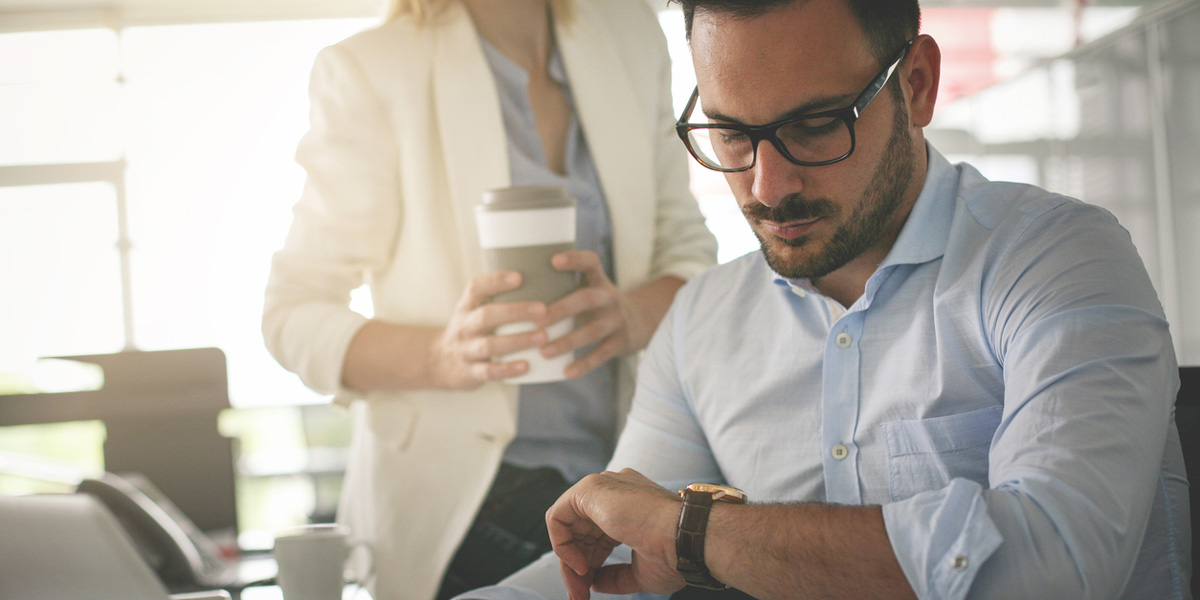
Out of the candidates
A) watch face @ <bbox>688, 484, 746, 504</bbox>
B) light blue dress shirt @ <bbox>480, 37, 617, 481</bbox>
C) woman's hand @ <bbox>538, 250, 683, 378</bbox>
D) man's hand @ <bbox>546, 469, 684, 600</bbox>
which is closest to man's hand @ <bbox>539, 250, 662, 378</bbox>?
woman's hand @ <bbox>538, 250, 683, 378</bbox>

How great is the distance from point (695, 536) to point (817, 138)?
0.47 meters

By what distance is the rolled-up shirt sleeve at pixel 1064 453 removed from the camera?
0.72 metres

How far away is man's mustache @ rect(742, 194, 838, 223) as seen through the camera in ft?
3.42

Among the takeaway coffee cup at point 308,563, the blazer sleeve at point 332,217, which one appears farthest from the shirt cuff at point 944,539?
the blazer sleeve at point 332,217

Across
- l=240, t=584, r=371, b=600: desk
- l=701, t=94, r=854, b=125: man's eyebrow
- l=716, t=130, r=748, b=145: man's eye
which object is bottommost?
l=240, t=584, r=371, b=600: desk

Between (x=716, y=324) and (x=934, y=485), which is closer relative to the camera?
(x=934, y=485)

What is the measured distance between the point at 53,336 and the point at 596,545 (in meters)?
6.03

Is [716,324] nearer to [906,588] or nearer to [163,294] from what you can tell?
[906,588]

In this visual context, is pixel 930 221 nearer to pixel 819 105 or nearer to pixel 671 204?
pixel 819 105

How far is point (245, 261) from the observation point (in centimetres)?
587

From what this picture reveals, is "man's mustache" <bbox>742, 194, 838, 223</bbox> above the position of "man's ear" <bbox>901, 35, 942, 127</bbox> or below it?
below

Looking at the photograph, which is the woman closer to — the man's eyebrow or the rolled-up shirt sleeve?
the man's eyebrow

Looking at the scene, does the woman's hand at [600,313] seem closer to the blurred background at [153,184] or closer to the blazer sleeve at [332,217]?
the blazer sleeve at [332,217]

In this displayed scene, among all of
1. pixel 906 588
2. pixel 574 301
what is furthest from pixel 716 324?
pixel 906 588
